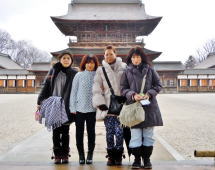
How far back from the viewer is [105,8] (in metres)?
31.0

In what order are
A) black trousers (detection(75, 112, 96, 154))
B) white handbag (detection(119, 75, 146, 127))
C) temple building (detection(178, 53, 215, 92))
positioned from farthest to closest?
temple building (detection(178, 53, 215, 92)) < black trousers (detection(75, 112, 96, 154)) < white handbag (detection(119, 75, 146, 127))

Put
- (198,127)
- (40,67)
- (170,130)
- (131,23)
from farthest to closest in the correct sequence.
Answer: (40,67) → (131,23) → (198,127) → (170,130)

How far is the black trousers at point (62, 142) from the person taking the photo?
4090 millimetres

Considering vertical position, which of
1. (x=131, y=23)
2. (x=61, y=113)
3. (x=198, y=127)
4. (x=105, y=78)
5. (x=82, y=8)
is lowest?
(x=198, y=127)

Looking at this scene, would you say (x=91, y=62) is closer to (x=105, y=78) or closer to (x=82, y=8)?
(x=105, y=78)

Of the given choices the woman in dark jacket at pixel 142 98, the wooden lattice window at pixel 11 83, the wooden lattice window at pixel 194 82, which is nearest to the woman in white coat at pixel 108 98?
the woman in dark jacket at pixel 142 98

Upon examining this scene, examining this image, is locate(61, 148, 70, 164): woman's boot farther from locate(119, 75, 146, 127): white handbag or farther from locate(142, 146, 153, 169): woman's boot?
locate(142, 146, 153, 169): woman's boot

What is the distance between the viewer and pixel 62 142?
414cm

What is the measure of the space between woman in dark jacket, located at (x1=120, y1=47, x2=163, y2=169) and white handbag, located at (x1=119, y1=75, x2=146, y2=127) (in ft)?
0.30

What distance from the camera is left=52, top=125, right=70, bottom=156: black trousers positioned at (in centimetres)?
409

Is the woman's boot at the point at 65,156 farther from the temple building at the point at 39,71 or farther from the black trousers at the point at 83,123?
the temple building at the point at 39,71

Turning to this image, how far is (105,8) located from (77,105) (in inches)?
1118

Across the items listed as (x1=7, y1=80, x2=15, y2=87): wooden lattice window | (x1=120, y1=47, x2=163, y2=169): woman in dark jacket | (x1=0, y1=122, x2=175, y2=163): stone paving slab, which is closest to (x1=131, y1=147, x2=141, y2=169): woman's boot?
(x1=120, y1=47, x2=163, y2=169): woman in dark jacket

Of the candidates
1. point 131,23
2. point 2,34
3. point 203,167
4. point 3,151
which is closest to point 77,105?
point 203,167
